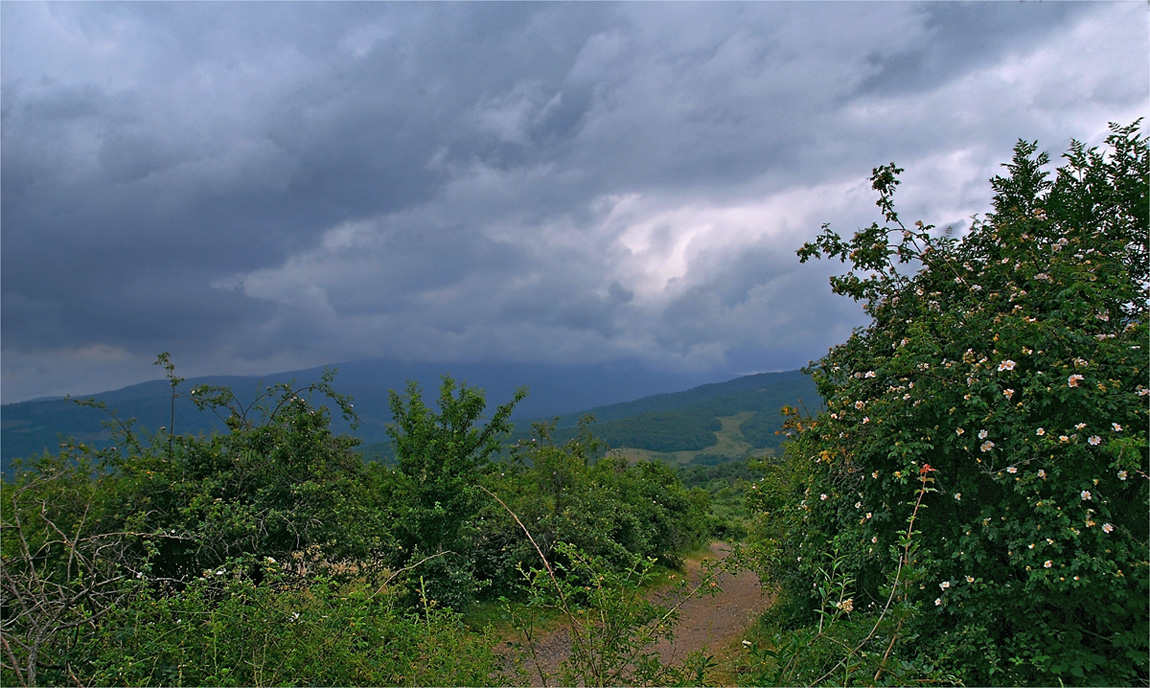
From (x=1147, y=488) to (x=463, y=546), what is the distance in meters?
10.8

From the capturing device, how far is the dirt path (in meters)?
10.1

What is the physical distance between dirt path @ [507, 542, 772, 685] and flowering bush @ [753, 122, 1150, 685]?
2930 millimetres

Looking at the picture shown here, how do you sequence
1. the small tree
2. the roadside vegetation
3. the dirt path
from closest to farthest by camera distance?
the roadside vegetation < the dirt path < the small tree

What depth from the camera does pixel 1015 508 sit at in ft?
18.1

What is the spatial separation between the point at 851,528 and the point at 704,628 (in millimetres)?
7515

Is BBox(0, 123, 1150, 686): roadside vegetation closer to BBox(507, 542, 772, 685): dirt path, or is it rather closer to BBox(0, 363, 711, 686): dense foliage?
BBox(0, 363, 711, 686): dense foliage

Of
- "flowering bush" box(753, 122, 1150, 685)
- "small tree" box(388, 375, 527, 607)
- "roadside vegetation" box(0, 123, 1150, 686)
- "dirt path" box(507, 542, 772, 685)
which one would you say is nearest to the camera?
"roadside vegetation" box(0, 123, 1150, 686)

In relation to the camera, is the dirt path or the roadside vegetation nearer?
the roadside vegetation

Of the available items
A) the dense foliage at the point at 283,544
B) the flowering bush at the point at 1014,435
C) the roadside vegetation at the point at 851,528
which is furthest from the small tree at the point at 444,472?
the flowering bush at the point at 1014,435

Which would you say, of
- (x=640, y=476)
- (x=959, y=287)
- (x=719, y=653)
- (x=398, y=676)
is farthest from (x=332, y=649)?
(x=640, y=476)

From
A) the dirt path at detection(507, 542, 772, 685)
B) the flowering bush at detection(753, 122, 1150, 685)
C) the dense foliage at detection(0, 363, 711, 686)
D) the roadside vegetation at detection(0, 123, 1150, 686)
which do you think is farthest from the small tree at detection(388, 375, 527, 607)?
the flowering bush at detection(753, 122, 1150, 685)

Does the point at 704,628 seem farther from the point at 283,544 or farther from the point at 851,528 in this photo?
the point at 283,544

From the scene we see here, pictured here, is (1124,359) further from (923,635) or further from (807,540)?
(807,540)

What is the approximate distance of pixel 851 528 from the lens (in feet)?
22.0
